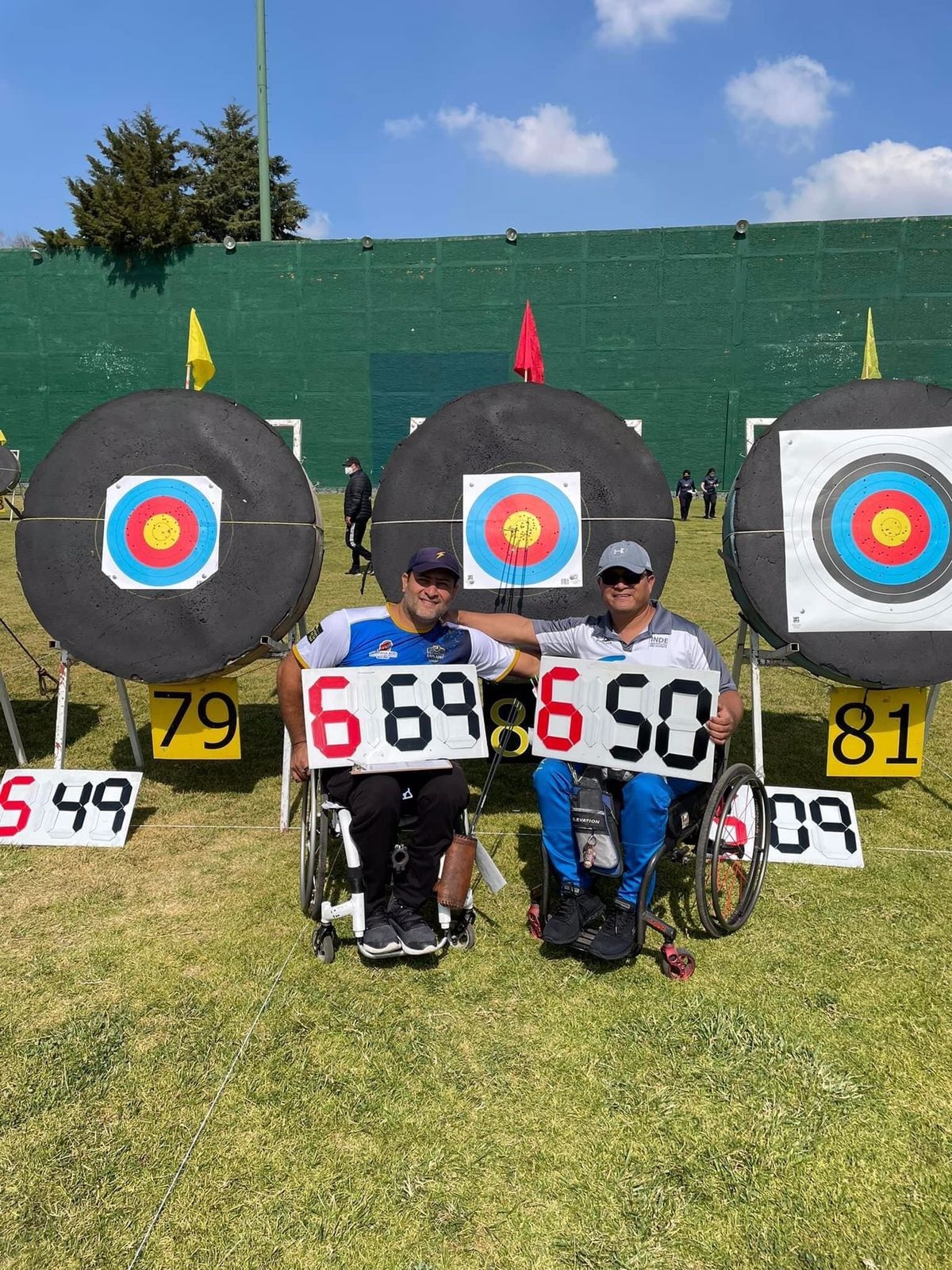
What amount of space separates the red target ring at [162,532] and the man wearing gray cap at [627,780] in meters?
2.02

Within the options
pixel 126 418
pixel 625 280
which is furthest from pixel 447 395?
pixel 126 418

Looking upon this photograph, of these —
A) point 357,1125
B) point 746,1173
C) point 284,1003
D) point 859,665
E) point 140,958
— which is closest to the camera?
point 746,1173

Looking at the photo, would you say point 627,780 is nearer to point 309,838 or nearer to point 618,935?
point 618,935

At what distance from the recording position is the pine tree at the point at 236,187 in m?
37.8

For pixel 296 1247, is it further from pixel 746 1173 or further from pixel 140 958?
pixel 140 958

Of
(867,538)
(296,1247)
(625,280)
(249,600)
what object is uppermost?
(625,280)

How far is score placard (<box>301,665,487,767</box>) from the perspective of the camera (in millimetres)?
2973

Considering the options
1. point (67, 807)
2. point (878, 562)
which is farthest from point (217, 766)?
point (878, 562)

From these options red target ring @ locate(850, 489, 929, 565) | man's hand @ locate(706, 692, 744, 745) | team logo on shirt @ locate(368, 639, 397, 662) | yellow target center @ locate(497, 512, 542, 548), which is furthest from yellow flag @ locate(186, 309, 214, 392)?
red target ring @ locate(850, 489, 929, 565)

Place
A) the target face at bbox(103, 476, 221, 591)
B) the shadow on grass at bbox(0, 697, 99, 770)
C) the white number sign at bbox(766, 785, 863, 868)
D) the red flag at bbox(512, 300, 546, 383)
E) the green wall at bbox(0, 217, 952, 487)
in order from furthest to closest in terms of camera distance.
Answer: the green wall at bbox(0, 217, 952, 487) < the red flag at bbox(512, 300, 546, 383) < the shadow on grass at bbox(0, 697, 99, 770) < the target face at bbox(103, 476, 221, 591) < the white number sign at bbox(766, 785, 863, 868)

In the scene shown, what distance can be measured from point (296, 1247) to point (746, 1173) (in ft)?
3.66

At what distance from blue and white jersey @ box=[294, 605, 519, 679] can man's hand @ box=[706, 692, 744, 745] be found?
3.02 feet

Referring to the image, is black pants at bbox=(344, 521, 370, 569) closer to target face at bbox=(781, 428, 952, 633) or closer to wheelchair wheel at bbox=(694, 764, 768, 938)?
target face at bbox=(781, 428, 952, 633)

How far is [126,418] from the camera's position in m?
4.19
